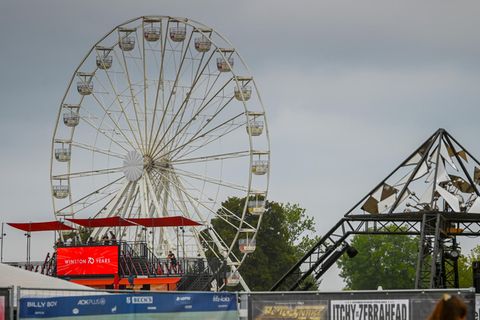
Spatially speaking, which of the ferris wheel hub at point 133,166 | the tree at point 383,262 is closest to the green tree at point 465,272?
the tree at point 383,262

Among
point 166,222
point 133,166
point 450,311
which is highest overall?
point 133,166

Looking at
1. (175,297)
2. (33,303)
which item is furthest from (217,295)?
(33,303)

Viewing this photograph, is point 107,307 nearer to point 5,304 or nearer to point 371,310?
point 5,304

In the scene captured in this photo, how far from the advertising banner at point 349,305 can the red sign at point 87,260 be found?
36.7m

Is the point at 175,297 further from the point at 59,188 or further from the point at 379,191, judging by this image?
the point at 59,188

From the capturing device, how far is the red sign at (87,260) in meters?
60.8

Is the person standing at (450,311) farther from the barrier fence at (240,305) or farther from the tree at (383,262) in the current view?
the tree at (383,262)

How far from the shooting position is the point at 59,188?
254 feet

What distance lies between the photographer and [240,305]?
2498cm

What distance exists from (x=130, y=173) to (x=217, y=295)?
48089mm

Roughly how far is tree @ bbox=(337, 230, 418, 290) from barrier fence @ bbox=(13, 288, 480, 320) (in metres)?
130

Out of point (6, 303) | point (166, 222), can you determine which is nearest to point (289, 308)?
point (6, 303)

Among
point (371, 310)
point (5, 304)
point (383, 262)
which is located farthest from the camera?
point (383, 262)

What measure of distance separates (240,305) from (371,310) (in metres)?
2.63
